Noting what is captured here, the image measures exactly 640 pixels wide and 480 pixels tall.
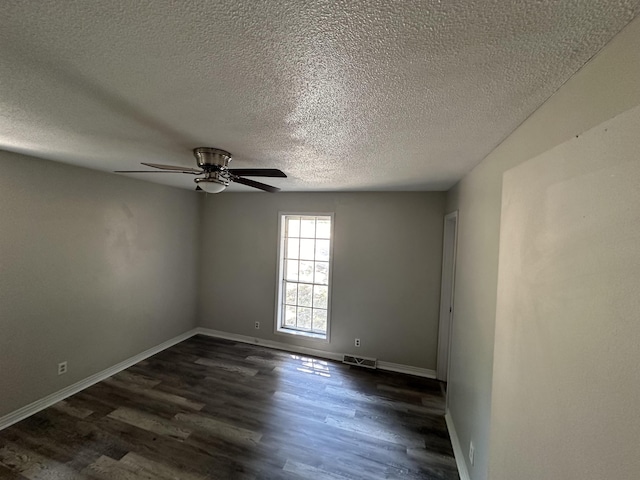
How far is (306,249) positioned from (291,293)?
2.51ft

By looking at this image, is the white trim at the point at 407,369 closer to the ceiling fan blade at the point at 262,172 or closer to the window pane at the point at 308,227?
the window pane at the point at 308,227

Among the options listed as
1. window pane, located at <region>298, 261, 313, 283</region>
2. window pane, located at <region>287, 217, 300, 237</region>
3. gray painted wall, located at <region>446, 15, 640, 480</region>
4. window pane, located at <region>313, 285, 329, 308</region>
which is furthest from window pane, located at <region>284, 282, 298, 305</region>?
gray painted wall, located at <region>446, 15, 640, 480</region>

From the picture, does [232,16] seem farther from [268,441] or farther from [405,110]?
[268,441]

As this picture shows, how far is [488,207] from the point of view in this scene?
1.71m

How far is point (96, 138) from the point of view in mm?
1733

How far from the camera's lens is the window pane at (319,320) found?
411cm

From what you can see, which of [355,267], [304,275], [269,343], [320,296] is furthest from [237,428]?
[355,267]

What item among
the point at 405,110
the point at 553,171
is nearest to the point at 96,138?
the point at 405,110

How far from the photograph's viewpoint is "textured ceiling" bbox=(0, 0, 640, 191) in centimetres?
64

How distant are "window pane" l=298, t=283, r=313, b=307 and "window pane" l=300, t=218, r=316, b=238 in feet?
2.63

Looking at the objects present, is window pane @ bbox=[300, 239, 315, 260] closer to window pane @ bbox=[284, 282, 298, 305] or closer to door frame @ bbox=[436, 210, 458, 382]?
window pane @ bbox=[284, 282, 298, 305]

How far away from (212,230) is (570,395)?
4.56 meters

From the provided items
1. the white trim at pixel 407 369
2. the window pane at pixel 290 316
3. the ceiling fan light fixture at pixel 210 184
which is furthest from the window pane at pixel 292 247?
the ceiling fan light fixture at pixel 210 184

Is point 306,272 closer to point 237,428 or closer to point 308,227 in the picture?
point 308,227
